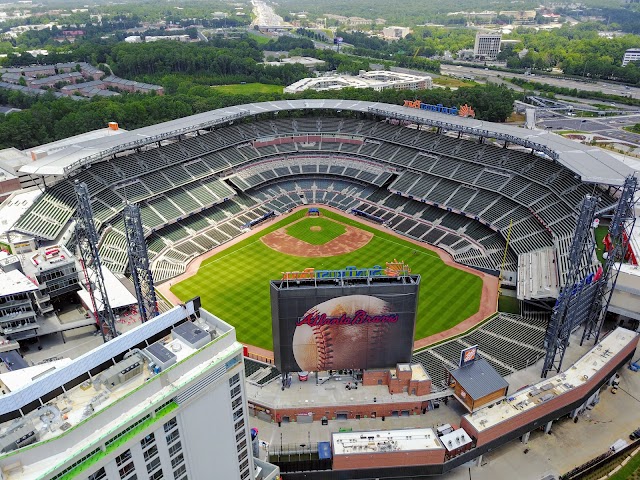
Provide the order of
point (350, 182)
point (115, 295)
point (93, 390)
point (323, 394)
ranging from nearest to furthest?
point (93, 390)
point (323, 394)
point (115, 295)
point (350, 182)

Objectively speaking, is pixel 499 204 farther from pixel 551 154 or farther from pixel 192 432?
pixel 192 432

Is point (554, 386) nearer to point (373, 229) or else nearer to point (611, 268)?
point (611, 268)

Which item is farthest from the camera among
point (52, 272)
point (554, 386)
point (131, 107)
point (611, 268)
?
point (131, 107)

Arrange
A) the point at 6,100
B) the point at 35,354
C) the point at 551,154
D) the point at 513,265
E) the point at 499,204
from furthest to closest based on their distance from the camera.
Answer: the point at 6,100 → the point at 499,204 → the point at 551,154 → the point at 513,265 → the point at 35,354

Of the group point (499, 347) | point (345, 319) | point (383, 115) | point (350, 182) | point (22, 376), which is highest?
point (383, 115)

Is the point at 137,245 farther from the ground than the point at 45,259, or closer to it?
farther from the ground

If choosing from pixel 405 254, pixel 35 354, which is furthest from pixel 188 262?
pixel 405 254

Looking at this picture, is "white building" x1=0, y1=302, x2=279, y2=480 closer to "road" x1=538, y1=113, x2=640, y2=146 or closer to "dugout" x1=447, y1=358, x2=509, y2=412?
"dugout" x1=447, y1=358, x2=509, y2=412

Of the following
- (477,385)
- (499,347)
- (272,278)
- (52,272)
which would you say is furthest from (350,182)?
(477,385)
